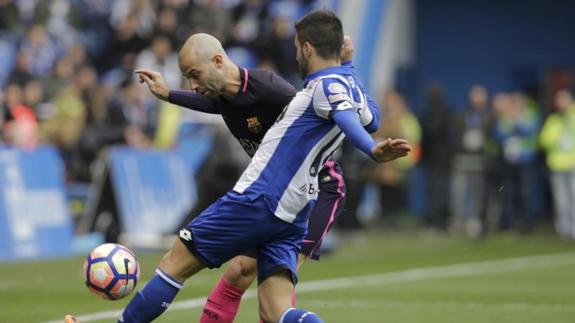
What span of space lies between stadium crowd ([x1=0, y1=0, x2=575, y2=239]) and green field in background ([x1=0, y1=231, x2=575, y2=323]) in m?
3.01

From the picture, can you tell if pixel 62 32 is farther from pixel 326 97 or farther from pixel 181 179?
pixel 326 97

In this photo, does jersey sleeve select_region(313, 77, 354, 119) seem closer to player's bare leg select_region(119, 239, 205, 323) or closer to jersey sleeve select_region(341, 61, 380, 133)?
jersey sleeve select_region(341, 61, 380, 133)

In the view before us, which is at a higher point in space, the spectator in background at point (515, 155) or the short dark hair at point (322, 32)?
the short dark hair at point (322, 32)

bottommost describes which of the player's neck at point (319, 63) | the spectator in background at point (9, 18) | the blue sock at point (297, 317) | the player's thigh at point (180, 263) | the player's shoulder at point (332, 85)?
the spectator in background at point (9, 18)

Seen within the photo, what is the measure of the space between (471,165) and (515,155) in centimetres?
87

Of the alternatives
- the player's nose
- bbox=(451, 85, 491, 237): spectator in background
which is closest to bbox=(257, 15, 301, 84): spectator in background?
bbox=(451, 85, 491, 237): spectator in background

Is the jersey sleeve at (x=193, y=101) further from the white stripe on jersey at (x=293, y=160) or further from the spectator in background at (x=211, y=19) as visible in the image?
the spectator in background at (x=211, y=19)

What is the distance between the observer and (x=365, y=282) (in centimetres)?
1399

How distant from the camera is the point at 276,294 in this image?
7.36 metres

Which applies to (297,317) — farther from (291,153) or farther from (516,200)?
(516,200)

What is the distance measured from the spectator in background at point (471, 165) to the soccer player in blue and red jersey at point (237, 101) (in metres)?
14.2

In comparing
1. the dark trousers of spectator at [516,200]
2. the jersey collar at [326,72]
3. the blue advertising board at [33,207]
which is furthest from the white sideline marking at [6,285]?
the dark trousers of spectator at [516,200]

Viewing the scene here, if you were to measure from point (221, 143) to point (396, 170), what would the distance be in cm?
660

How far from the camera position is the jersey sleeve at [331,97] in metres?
7.04
